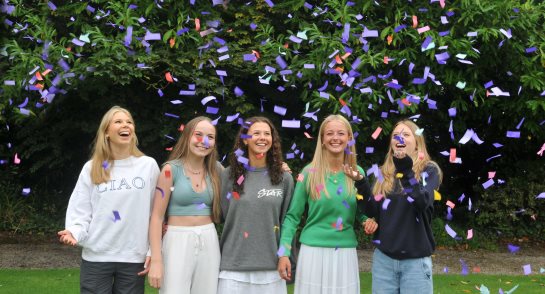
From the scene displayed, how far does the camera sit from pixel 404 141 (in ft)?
13.5

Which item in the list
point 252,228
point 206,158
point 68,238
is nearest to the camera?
point 68,238

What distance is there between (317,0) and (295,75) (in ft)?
3.68

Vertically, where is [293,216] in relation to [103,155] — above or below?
below

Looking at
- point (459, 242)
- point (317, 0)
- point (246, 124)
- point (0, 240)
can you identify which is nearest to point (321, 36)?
point (317, 0)

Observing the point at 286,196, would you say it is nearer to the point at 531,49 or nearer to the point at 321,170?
the point at 321,170

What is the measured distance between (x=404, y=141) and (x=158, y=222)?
1557mm

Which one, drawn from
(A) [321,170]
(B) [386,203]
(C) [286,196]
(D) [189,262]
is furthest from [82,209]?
(B) [386,203]

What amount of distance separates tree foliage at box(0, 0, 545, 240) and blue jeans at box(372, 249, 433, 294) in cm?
313

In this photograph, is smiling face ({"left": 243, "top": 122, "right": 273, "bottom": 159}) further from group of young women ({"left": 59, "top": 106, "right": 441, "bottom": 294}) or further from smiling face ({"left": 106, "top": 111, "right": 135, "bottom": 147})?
smiling face ({"left": 106, "top": 111, "right": 135, "bottom": 147})

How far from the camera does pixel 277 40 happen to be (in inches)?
316

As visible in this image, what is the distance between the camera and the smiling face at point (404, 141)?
4059 mm

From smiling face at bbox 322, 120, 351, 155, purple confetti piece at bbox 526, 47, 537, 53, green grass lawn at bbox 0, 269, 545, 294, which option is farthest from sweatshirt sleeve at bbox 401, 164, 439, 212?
purple confetti piece at bbox 526, 47, 537, 53

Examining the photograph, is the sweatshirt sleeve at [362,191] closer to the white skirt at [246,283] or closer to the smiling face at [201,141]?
the white skirt at [246,283]

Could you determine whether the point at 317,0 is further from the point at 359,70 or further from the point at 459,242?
the point at 459,242
